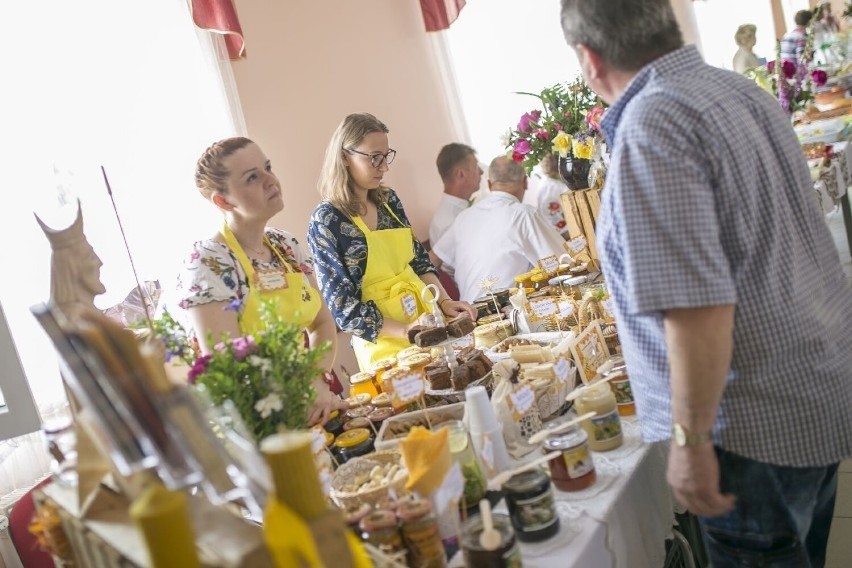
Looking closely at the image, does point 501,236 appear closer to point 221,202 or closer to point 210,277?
point 221,202

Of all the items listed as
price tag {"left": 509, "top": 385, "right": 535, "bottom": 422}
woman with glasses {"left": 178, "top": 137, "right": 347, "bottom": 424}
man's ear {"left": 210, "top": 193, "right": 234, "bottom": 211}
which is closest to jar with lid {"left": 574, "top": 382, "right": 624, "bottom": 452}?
price tag {"left": 509, "top": 385, "right": 535, "bottom": 422}

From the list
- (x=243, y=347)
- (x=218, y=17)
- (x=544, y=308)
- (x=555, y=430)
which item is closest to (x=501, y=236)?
(x=544, y=308)

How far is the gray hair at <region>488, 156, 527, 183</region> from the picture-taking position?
4613mm

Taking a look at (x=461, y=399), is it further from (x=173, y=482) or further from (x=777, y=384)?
(x=173, y=482)

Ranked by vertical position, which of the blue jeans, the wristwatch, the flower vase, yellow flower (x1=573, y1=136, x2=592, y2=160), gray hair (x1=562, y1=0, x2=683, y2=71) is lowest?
the blue jeans

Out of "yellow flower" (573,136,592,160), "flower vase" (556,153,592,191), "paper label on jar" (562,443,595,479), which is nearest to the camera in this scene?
"paper label on jar" (562,443,595,479)

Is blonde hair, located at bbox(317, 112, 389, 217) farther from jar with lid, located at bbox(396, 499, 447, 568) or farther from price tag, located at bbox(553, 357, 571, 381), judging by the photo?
jar with lid, located at bbox(396, 499, 447, 568)

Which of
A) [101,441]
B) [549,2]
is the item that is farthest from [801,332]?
[549,2]

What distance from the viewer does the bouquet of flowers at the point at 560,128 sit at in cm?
348

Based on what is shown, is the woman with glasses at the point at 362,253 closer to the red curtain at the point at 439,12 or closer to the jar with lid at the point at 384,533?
the jar with lid at the point at 384,533

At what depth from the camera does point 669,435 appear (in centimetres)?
146

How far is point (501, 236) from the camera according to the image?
436cm

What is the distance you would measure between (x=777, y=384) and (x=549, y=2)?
6.38 metres

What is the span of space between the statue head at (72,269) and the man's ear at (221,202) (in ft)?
3.18
